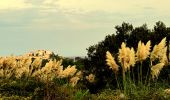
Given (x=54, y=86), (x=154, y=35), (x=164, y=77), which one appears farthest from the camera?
(x=154, y=35)

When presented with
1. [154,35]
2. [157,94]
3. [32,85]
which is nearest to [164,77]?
[154,35]

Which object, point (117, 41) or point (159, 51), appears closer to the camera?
point (159, 51)

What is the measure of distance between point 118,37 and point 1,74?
7.21m

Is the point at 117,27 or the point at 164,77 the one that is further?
the point at 117,27

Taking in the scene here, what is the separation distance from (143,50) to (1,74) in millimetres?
14197

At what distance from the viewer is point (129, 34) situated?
1166 inches

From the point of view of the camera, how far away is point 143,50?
19.7 meters

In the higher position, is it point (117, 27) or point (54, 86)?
point (117, 27)

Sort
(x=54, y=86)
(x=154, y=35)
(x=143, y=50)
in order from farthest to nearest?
(x=154, y=35) → (x=143, y=50) → (x=54, y=86)

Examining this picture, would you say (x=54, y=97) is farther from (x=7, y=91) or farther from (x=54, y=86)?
(x=7, y=91)

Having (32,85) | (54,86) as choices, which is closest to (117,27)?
(32,85)

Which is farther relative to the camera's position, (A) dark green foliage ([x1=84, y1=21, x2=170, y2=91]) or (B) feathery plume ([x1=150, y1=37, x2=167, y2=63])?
(A) dark green foliage ([x1=84, y1=21, x2=170, y2=91])

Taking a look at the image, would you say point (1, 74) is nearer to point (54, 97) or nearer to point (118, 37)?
point (118, 37)

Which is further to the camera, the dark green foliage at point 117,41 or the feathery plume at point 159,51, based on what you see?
the dark green foliage at point 117,41
